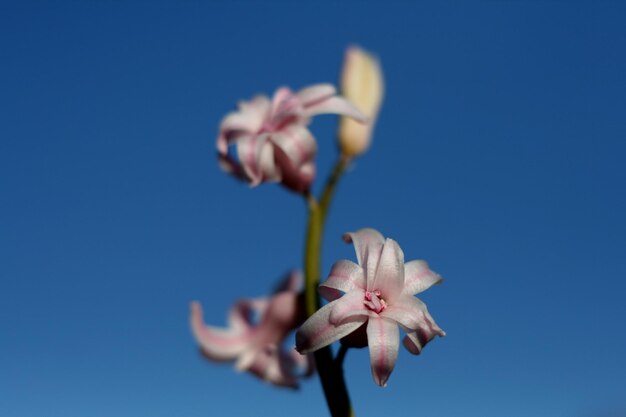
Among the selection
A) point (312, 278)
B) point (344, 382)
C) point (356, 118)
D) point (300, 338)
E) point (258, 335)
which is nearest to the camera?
point (300, 338)

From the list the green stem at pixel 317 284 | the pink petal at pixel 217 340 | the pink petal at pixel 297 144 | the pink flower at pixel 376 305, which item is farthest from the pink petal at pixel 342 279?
the pink petal at pixel 217 340

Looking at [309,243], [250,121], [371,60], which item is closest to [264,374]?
[309,243]

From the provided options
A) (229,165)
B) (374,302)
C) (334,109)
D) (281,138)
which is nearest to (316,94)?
(334,109)

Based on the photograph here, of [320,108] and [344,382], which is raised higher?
[320,108]

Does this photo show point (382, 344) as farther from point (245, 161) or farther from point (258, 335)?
point (258, 335)

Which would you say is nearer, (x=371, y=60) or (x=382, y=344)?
(x=382, y=344)

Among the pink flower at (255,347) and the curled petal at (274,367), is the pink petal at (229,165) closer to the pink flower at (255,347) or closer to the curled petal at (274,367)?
the pink flower at (255,347)

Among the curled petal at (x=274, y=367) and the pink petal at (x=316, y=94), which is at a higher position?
the pink petal at (x=316, y=94)
